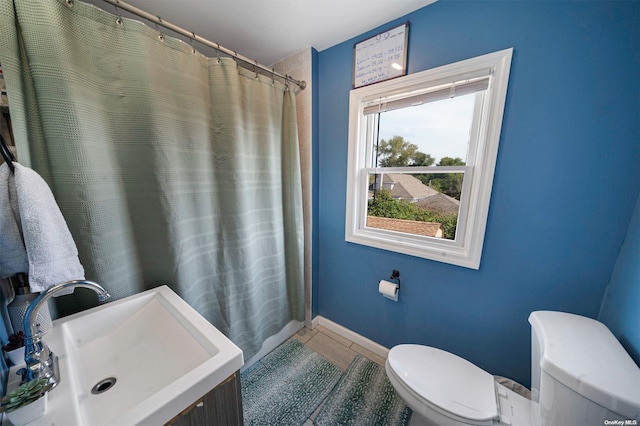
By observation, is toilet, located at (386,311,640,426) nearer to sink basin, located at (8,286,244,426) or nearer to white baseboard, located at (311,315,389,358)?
white baseboard, located at (311,315,389,358)

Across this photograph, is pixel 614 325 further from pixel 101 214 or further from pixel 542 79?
pixel 101 214

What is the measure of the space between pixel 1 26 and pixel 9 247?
0.67 m

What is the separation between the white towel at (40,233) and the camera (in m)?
0.56

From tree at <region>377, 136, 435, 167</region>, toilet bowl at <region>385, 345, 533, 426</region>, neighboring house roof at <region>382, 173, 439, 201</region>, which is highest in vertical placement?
tree at <region>377, 136, 435, 167</region>

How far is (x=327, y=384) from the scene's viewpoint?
54.0 inches

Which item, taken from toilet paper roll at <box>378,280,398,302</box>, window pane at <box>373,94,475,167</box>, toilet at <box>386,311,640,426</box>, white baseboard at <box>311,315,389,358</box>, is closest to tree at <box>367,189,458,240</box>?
window pane at <box>373,94,475,167</box>

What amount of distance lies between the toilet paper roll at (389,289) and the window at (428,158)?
0.75 ft

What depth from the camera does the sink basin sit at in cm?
51

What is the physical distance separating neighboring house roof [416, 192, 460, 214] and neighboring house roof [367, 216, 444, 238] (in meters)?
0.10

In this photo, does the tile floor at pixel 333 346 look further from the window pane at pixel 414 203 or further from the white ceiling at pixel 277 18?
the white ceiling at pixel 277 18

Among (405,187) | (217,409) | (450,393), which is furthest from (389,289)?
Answer: (217,409)

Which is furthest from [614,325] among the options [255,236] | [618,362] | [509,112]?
[255,236]

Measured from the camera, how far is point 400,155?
1383mm

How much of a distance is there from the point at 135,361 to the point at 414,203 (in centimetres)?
154
